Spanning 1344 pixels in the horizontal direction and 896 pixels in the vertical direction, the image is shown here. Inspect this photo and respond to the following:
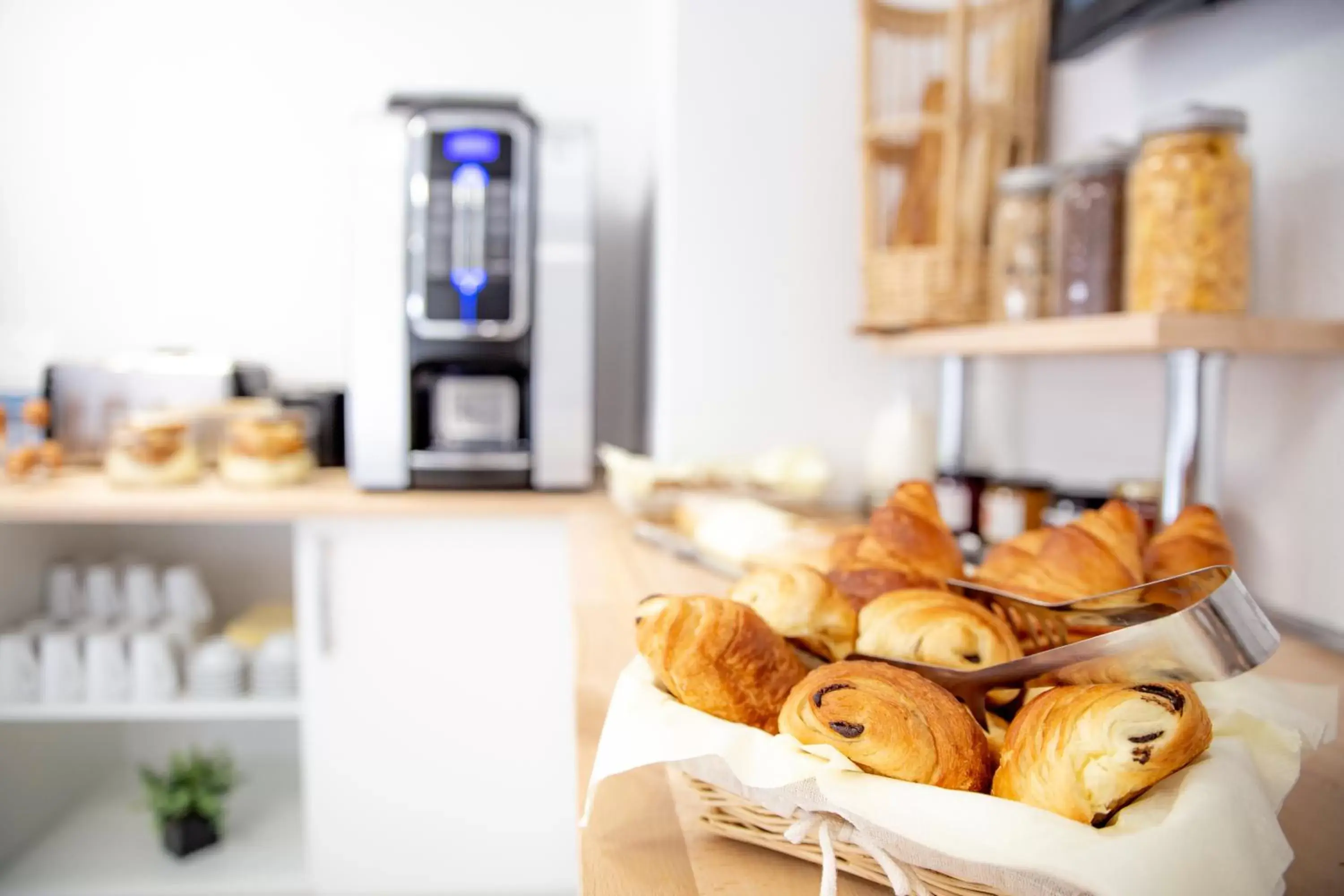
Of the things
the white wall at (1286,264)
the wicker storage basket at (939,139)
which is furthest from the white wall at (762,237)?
the white wall at (1286,264)

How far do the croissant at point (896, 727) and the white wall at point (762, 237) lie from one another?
1.19 meters

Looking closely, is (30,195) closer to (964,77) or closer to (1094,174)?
(964,77)

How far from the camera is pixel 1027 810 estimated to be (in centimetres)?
33

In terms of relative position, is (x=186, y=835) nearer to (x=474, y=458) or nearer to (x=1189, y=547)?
(x=474, y=458)

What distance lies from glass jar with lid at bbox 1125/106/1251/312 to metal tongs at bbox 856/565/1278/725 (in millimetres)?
484

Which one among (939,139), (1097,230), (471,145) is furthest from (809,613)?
(471,145)

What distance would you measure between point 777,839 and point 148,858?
61.3 inches

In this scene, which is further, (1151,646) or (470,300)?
(470,300)

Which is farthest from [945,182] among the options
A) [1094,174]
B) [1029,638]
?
[1029,638]

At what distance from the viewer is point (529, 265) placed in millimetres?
1560

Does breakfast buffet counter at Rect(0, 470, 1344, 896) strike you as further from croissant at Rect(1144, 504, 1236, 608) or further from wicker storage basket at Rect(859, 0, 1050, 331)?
wicker storage basket at Rect(859, 0, 1050, 331)

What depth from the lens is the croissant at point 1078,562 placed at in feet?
1.88

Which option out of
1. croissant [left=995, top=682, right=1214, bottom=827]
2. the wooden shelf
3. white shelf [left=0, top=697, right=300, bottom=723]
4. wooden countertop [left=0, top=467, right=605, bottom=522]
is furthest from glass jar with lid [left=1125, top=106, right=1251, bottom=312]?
white shelf [left=0, top=697, right=300, bottom=723]

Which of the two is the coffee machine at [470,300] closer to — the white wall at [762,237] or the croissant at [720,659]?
the white wall at [762,237]
